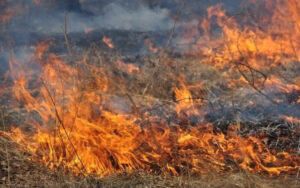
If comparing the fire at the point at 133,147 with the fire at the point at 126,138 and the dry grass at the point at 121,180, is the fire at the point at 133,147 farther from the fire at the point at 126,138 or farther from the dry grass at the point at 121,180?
the dry grass at the point at 121,180

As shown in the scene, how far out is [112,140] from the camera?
5.07 meters

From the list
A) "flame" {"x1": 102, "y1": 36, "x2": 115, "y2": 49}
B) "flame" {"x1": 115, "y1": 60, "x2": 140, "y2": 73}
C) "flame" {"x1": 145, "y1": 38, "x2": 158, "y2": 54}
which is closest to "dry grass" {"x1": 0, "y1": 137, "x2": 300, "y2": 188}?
"flame" {"x1": 115, "y1": 60, "x2": 140, "y2": 73}

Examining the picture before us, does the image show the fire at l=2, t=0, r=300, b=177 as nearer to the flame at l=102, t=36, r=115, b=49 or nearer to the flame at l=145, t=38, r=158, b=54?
the flame at l=102, t=36, r=115, b=49

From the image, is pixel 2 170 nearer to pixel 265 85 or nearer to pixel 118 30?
pixel 265 85

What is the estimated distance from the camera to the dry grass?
4.22 metres

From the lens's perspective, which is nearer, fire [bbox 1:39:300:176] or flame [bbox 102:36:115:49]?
fire [bbox 1:39:300:176]

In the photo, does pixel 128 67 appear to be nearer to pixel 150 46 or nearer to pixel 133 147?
pixel 150 46

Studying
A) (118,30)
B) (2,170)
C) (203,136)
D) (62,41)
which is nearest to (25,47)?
(62,41)

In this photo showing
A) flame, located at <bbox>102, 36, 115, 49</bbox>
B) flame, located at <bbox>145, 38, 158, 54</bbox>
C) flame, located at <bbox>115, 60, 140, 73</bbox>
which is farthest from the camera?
flame, located at <bbox>145, 38, 158, 54</bbox>

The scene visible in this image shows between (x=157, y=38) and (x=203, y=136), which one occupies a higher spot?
(x=157, y=38)

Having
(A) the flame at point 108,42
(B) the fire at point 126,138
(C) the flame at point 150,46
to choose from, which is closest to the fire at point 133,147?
(B) the fire at point 126,138

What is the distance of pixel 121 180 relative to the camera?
15.0ft

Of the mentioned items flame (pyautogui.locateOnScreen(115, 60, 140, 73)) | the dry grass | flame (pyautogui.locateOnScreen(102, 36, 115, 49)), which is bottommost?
the dry grass

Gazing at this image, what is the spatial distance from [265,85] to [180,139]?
6.96ft
